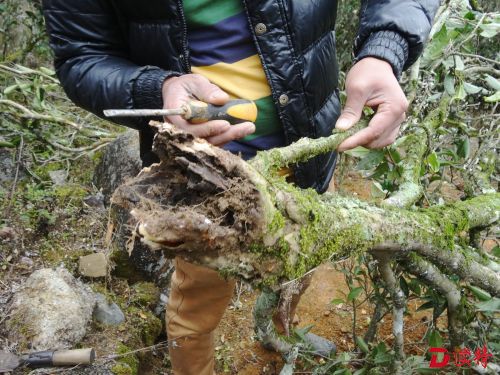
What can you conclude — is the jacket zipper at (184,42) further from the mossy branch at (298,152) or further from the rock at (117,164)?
the rock at (117,164)

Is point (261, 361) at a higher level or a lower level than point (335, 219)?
lower

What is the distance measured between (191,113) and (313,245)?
1.22 ft

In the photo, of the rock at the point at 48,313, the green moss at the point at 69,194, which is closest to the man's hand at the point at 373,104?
the rock at the point at 48,313

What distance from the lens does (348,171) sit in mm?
3926

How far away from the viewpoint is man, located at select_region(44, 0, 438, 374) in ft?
4.30

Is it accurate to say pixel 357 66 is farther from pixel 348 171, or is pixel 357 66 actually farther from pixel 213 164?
pixel 348 171

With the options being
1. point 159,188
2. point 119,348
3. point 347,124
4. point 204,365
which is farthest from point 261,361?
point 159,188

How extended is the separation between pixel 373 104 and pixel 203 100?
443 millimetres

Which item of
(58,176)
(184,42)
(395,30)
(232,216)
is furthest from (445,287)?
(58,176)

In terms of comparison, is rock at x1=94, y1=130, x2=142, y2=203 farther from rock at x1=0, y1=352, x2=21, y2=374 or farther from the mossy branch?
the mossy branch

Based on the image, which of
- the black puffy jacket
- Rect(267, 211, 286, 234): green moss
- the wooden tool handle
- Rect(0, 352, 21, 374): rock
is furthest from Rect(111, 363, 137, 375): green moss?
Rect(267, 211, 286, 234): green moss

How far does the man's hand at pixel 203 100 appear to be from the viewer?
1038 mm

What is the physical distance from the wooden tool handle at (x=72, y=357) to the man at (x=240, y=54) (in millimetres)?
580

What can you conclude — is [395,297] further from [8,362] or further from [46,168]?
[46,168]
